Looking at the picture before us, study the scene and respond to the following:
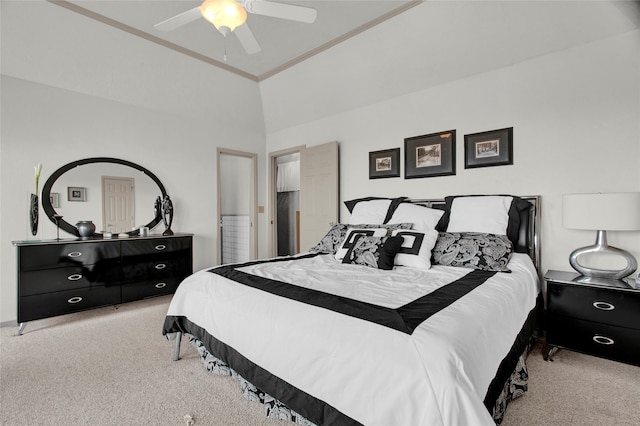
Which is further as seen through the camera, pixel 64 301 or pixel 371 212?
pixel 371 212

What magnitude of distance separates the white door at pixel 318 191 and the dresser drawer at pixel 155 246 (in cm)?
163

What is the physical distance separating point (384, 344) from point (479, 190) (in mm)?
2485

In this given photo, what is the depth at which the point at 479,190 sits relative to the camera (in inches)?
119

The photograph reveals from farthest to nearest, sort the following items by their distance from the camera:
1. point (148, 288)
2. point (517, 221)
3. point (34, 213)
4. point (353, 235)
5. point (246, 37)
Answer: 1. point (148, 288)
2. point (34, 213)
3. point (353, 235)
4. point (517, 221)
5. point (246, 37)

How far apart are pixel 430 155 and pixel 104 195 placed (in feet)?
12.5

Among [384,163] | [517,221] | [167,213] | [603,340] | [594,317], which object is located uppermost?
[384,163]

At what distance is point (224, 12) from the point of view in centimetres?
178

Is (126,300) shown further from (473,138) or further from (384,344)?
(473,138)

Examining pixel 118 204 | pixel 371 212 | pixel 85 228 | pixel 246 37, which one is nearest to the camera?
pixel 246 37

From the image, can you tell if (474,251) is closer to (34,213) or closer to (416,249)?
(416,249)

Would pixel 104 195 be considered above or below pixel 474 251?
above

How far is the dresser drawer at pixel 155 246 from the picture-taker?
133 inches

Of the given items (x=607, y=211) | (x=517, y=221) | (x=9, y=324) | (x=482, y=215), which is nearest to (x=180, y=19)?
(x=482, y=215)

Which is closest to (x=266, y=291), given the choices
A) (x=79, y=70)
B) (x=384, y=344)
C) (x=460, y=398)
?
(x=384, y=344)
